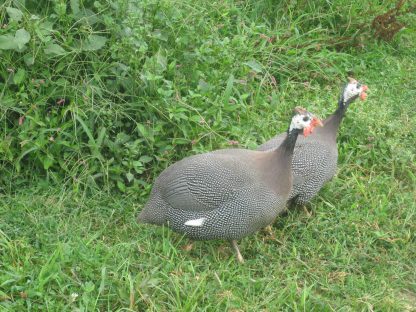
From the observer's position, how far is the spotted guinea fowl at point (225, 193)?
335 centimetres

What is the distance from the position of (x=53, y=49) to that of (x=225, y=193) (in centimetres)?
130

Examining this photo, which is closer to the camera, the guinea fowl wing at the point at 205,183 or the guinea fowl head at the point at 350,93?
the guinea fowl wing at the point at 205,183

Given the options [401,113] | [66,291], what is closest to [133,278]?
[66,291]

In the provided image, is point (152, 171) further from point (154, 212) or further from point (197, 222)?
point (197, 222)

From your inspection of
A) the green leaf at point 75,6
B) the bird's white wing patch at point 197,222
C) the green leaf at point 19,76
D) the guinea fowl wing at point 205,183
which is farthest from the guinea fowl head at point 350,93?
the green leaf at point 19,76

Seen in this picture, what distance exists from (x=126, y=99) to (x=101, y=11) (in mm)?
542

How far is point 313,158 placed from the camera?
153 inches

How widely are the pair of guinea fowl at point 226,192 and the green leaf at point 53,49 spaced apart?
3.08ft

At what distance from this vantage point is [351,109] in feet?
15.3

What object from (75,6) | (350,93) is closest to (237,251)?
(350,93)

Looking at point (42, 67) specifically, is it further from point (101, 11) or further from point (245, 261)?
point (245, 261)

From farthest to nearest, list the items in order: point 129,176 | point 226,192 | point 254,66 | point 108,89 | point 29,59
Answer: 1. point 254,66
2. point 108,89
3. point 129,176
4. point 29,59
5. point 226,192

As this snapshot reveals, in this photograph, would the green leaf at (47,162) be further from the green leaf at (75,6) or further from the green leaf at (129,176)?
the green leaf at (75,6)

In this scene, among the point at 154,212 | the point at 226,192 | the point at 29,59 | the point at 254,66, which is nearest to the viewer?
the point at 226,192
